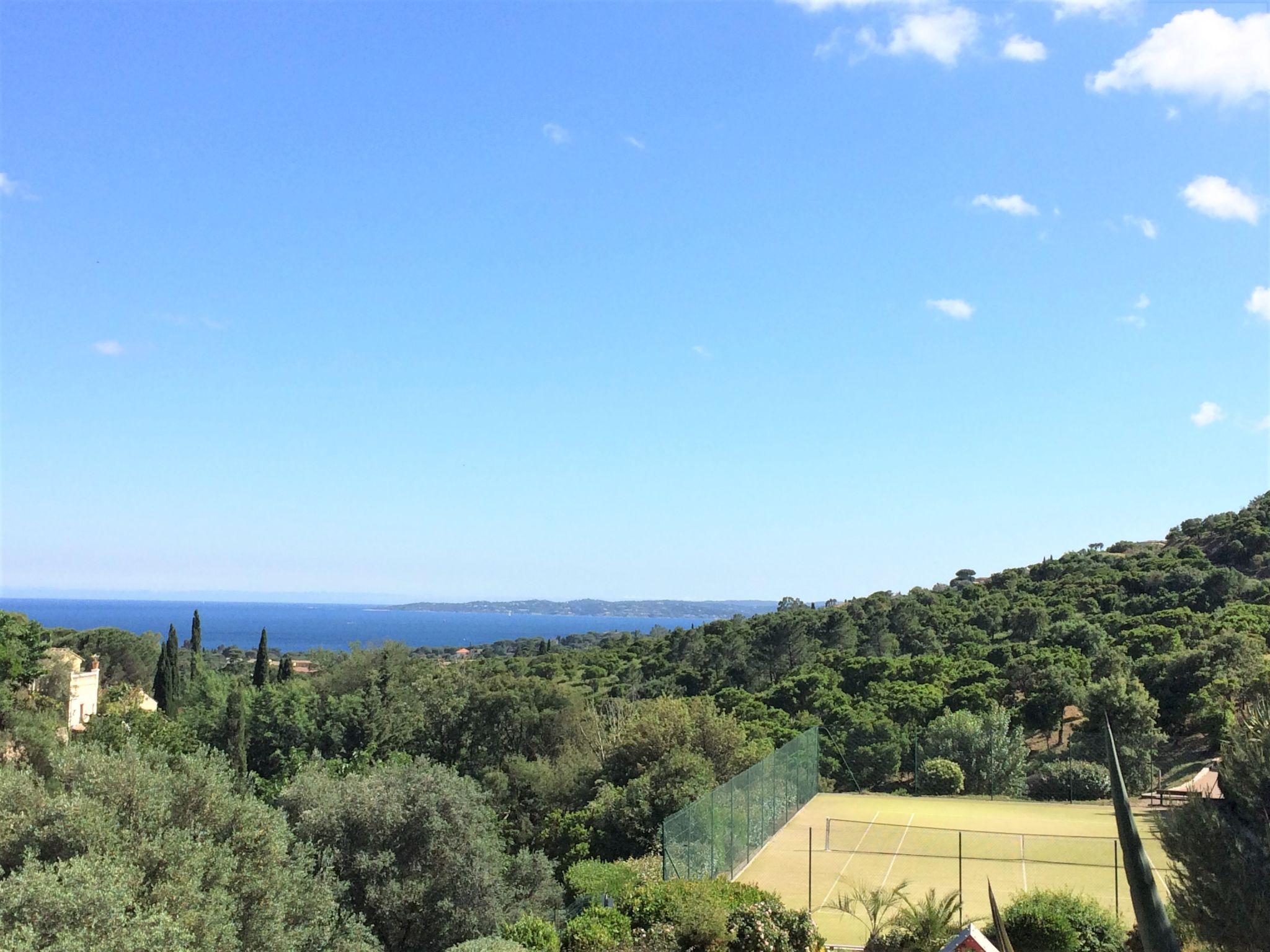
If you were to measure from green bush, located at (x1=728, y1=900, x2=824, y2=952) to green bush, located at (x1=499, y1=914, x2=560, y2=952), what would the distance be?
2.60 meters

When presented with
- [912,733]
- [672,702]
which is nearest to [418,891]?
[672,702]

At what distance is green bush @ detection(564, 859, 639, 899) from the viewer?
18469 mm

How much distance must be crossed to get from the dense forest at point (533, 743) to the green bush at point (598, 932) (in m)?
0.08

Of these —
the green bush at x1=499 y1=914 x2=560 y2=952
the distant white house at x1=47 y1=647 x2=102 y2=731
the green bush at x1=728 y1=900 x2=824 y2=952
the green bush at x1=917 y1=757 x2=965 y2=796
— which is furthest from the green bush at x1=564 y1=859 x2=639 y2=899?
the distant white house at x1=47 y1=647 x2=102 y2=731

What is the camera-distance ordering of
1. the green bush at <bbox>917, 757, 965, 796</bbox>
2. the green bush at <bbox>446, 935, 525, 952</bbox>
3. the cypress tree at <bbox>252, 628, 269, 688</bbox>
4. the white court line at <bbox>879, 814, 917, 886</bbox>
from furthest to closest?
the cypress tree at <bbox>252, 628, 269, 688</bbox> < the green bush at <bbox>917, 757, 965, 796</bbox> < the white court line at <bbox>879, 814, 917, 886</bbox> < the green bush at <bbox>446, 935, 525, 952</bbox>

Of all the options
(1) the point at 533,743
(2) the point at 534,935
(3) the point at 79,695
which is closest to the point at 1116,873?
(2) the point at 534,935

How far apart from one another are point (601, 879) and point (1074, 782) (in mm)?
17207

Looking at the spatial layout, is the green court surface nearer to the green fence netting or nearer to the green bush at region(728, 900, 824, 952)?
the green fence netting

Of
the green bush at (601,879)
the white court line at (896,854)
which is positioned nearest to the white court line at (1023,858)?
the white court line at (896,854)

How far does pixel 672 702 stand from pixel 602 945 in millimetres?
18240

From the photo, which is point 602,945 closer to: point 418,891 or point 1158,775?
point 418,891

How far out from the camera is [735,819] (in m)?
20.5

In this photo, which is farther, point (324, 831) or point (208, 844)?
point (324, 831)

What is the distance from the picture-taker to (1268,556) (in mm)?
59844
